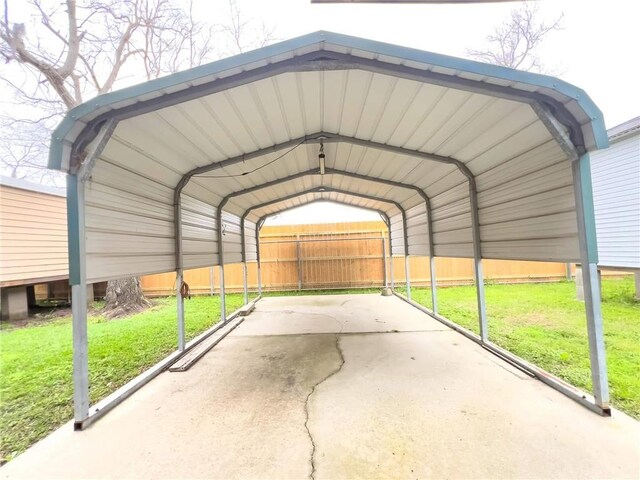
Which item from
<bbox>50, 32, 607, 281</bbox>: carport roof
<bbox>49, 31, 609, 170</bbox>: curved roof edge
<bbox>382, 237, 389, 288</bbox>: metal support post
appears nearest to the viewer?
<bbox>49, 31, 609, 170</bbox>: curved roof edge

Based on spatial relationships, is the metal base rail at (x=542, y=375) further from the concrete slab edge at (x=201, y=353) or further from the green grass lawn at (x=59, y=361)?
the green grass lawn at (x=59, y=361)

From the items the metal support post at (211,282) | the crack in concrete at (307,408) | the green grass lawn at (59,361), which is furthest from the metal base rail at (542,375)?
the metal support post at (211,282)

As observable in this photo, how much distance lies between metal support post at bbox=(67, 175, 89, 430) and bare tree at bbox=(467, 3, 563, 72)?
10.9 meters

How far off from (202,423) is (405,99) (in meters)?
3.62

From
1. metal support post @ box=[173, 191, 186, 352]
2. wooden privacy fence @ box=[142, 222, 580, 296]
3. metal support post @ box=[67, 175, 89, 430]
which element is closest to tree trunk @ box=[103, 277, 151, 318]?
wooden privacy fence @ box=[142, 222, 580, 296]

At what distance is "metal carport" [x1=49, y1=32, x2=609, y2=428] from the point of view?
7.43 ft

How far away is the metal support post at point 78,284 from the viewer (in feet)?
7.77

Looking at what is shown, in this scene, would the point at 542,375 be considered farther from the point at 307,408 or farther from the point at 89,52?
the point at 89,52

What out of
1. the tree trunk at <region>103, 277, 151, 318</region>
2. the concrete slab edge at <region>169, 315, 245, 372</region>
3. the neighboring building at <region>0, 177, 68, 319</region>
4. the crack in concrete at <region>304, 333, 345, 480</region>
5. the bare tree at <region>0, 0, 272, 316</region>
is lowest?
the crack in concrete at <region>304, 333, 345, 480</region>

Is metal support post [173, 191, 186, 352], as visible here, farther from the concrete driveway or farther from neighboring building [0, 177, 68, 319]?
neighboring building [0, 177, 68, 319]

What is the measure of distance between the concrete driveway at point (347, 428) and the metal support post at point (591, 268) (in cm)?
25

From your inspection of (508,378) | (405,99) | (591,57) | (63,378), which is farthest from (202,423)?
(591,57)

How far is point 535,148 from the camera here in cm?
283

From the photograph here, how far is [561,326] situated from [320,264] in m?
7.10
